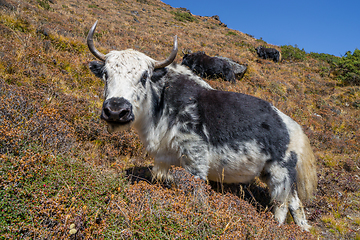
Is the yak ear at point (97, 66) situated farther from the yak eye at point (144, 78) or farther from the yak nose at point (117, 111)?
the yak nose at point (117, 111)

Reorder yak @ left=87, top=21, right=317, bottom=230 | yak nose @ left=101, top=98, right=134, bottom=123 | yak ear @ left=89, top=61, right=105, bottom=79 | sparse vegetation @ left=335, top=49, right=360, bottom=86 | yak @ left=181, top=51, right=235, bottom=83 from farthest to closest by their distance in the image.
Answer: sparse vegetation @ left=335, top=49, right=360, bottom=86 → yak @ left=181, top=51, right=235, bottom=83 → yak ear @ left=89, top=61, right=105, bottom=79 → yak @ left=87, top=21, right=317, bottom=230 → yak nose @ left=101, top=98, right=134, bottom=123

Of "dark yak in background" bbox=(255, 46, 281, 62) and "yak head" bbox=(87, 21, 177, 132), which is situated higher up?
"dark yak in background" bbox=(255, 46, 281, 62)

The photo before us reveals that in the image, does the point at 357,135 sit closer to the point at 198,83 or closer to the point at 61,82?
the point at 198,83

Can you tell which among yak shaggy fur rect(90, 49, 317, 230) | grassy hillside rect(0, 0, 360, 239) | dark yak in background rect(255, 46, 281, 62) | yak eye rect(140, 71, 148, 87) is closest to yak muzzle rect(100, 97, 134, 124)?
yak shaggy fur rect(90, 49, 317, 230)

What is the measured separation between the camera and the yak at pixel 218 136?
3129 mm

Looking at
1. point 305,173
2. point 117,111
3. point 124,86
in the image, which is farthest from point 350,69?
point 117,111

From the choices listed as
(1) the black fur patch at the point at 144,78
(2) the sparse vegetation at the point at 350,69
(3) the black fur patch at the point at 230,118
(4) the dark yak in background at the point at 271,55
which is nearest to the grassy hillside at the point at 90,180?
(3) the black fur patch at the point at 230,118

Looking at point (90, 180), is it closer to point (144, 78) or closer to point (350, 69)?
point (144, 78)

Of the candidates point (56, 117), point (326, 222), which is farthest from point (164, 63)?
point (326, 222)

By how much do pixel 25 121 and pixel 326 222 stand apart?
549 centimetres

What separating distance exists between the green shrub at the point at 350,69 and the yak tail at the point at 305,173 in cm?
1430

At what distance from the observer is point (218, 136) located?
10.5 ft

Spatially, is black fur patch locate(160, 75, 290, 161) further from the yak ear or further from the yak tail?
the yak ear

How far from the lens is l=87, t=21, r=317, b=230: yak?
313 cm
